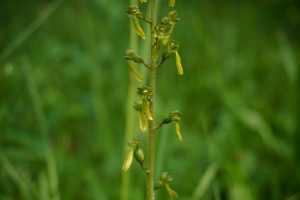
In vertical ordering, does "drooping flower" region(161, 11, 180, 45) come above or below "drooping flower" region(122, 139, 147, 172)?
above

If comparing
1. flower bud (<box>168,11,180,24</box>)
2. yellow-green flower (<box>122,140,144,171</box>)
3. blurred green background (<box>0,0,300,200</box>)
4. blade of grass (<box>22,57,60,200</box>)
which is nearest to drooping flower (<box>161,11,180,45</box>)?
flower bud (<box>168,11,180,24</box>)

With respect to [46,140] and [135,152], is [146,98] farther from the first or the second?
[46,140]

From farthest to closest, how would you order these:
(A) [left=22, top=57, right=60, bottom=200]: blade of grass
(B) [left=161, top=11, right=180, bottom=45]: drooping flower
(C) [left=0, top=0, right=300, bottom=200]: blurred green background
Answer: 1. (C) [left=0, top=0, right=300, bottom=200]: blurred green background
2. (A) [left=22, top=57, right=60, bottom=200]: blade of grass
3. (B) [left=161, top=11, right=180, bottom=45]: drooping flower

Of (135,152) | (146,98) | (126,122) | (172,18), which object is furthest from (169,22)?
(126,122)

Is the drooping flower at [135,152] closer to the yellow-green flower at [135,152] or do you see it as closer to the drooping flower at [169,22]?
the yellow-green flower at [135,152]

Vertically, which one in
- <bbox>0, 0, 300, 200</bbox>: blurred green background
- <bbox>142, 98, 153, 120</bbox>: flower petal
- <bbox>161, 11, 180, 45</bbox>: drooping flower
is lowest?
<bbox>0, 0, 300, 200</bbox>: blurred green background

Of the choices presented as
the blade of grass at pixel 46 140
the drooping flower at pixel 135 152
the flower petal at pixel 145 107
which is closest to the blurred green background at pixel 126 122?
the blade of grass at pixel 46 140

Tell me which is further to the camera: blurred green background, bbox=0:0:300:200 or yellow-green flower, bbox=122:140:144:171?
blurred green background, bbox=0:0:300:200

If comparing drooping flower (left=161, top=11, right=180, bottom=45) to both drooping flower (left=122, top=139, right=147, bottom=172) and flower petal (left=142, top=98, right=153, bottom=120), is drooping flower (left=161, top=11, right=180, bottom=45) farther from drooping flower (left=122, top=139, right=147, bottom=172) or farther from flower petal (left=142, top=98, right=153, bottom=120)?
drooping flower (left=122, top=139, right=147, bottom=172)
